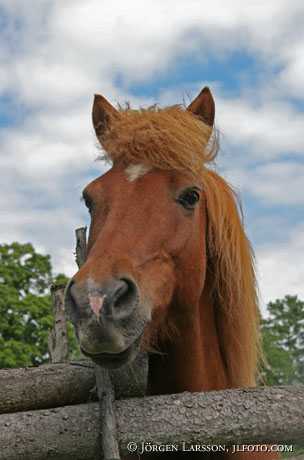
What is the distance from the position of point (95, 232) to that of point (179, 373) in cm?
113

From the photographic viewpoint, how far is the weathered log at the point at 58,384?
3.84m

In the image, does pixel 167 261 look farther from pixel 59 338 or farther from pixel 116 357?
pixel 59 338

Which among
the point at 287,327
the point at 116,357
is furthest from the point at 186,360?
the point at 287,327

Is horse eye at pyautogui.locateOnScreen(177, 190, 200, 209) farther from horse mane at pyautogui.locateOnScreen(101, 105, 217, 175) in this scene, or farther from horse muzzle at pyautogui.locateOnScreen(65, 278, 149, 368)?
horse muzzle at pyautogui.locateOnScreen(65, 278, 149, 368)

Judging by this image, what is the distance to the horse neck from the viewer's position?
398 cm

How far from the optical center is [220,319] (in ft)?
14.6

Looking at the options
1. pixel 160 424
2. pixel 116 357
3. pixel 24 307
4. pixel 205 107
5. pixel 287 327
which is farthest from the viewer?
pixel 287 327

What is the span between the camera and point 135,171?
380 centimetres

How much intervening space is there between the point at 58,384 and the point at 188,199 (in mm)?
1442

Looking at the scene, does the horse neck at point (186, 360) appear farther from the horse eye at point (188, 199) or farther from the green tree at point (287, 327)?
the green tree at point (287, 327)

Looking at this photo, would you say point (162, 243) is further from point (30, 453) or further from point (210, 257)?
point (30, 453)

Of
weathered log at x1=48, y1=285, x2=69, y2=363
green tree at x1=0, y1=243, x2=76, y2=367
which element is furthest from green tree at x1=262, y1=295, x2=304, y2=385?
weathered log at x1=48, y1=285, x2=69, y2=363

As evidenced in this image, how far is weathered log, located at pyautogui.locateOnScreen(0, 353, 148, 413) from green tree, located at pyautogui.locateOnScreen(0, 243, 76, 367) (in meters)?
21.8

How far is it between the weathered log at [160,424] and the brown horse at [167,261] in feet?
1.11
